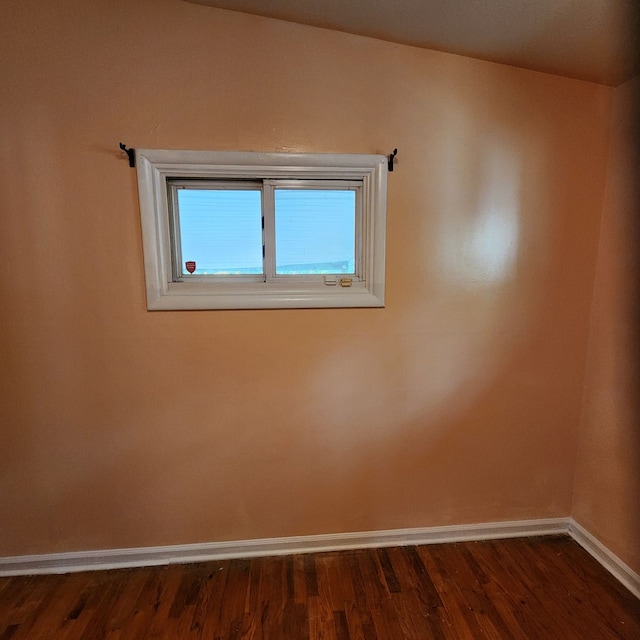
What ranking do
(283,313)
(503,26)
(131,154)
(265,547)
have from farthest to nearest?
(265,547) < (283,313) < (131,154) < (503,26)

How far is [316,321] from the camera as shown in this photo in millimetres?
1554

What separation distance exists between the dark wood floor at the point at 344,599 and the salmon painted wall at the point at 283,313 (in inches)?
5.9

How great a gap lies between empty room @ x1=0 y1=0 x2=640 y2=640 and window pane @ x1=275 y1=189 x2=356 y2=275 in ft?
0.04

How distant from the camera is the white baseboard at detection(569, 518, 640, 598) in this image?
1476 mm

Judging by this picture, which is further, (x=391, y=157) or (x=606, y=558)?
(x=606, y=558)

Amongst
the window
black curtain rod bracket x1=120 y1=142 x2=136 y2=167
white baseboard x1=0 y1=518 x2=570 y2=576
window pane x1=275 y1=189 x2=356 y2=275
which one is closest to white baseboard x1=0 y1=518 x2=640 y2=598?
white baseboard x1=0 y1=518 x2=570 y2=576

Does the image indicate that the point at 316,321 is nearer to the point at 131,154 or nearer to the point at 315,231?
the point at 315,231

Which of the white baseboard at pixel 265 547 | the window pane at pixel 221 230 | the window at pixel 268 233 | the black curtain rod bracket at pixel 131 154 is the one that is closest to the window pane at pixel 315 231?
the window at pixel 268 233

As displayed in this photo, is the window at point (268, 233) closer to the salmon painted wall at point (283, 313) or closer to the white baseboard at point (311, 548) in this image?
the salmon painted wall at point (283, 313)

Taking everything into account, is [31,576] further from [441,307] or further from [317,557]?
[441,307]

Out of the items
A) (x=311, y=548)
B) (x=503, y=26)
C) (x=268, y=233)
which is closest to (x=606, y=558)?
(x=311, y=548)

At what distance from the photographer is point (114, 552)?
1.59 metres

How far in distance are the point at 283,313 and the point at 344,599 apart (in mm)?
1218

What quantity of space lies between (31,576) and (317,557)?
1.29m
